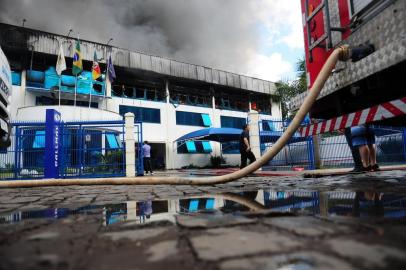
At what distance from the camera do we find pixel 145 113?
23.4 m

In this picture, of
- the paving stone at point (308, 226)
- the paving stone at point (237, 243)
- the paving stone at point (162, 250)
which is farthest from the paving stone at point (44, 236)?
the paving stone at point (308, 226)

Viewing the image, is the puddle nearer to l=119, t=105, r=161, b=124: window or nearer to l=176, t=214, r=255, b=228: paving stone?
l=176, t=214, r=255, b=228: paving stone

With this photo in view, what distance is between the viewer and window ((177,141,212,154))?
2400 cm

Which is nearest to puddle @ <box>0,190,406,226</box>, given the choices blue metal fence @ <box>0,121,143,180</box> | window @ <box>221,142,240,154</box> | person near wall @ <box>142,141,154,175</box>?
blue metal fence @ <box>0,121,143,180</box>

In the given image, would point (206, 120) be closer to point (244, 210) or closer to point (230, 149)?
point (230, 149)

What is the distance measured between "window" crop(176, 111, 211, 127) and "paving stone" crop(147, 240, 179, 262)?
Answer: 23623 mm

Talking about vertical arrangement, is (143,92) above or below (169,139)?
above

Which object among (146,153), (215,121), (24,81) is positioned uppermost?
(24,81)

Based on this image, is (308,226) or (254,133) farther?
(254,133)

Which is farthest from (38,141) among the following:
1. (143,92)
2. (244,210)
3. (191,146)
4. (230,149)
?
(230,149)

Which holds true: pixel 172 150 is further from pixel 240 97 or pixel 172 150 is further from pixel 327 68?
pixel 327 68

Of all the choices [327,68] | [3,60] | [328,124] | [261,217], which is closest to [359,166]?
[328,124]

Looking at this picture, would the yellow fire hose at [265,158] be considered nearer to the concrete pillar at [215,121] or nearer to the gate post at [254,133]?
the gate post at [254,133]

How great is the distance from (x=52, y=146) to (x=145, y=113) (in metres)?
15.2
